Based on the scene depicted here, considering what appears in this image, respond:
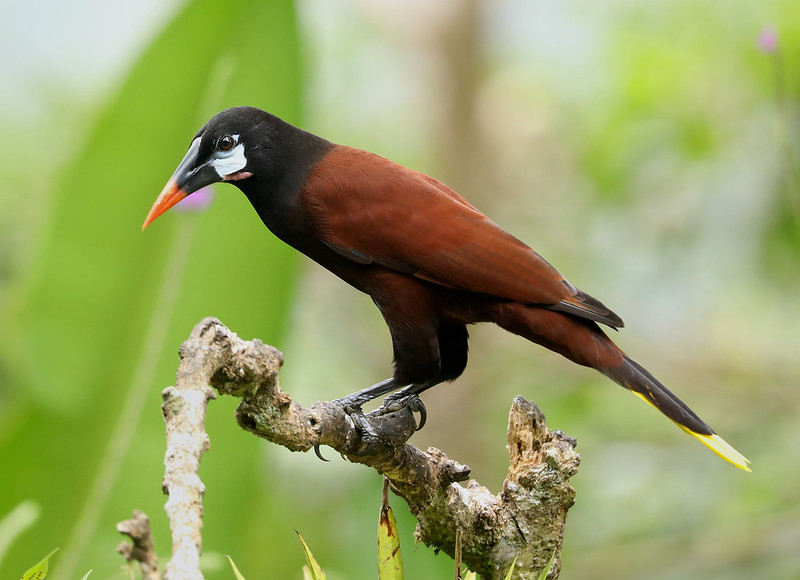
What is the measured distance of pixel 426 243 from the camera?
1.93 meters

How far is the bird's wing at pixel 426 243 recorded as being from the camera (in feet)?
6.27

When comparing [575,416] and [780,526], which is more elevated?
[575,416]

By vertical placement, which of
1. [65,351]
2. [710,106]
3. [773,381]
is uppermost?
[710,106]

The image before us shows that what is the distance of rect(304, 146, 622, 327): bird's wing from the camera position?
1.91 meters

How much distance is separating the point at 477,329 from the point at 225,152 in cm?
249

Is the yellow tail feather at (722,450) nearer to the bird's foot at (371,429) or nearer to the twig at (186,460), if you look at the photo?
the bird's foot at (371,429)

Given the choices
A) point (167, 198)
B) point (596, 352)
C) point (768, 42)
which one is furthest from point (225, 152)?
point (768, 42)

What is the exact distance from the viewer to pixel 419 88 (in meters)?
5.11

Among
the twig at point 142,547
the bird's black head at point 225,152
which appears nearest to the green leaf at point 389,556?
the twig at point 142,547

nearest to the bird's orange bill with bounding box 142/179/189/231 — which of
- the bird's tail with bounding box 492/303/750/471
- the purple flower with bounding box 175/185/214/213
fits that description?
the purple flower with bounding box 175/185/214/213

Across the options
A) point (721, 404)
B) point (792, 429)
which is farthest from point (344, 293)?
point (792, 429)

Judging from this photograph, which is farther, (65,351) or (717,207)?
(717,207)

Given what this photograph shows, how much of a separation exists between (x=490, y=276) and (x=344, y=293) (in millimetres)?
2707

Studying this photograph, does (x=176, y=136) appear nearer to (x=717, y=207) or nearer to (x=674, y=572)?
(x=717, y=207)
